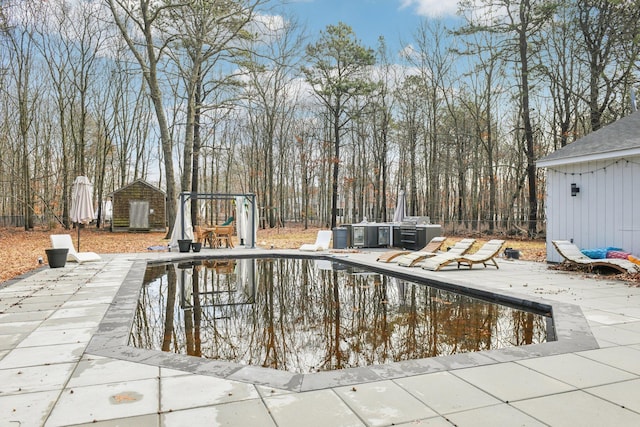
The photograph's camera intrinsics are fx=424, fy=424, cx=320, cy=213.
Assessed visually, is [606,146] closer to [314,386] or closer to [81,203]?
[314,386]

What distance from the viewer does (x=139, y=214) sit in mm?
25000

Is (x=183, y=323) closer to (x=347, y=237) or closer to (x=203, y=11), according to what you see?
(x=347, y=237)

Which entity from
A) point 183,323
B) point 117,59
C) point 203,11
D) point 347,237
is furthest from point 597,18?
point 117,59

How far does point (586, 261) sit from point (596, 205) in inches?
64.1

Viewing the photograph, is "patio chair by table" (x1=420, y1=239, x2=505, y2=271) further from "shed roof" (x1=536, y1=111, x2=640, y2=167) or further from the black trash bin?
the black trash bin

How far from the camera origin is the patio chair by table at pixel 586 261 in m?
8.25

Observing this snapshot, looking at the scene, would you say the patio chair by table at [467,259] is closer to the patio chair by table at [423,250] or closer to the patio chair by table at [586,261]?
the patio chair by table at [423,250]

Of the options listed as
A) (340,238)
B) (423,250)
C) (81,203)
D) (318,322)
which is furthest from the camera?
(340,238)

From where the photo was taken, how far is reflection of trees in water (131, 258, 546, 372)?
4230mm

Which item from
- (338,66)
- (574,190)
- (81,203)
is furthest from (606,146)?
(338,66)

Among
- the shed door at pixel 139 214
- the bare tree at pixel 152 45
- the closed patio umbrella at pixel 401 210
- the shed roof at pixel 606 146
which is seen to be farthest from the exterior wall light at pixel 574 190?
the shed door at pixel 139 214

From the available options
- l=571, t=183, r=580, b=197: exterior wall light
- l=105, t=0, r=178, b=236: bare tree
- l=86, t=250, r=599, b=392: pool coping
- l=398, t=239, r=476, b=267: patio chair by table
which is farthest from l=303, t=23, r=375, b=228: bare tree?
l=86, t=250, r=599, b=392: pool coping

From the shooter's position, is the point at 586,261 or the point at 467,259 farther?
the point at 467,259

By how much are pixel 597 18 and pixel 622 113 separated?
4009 millimetres
